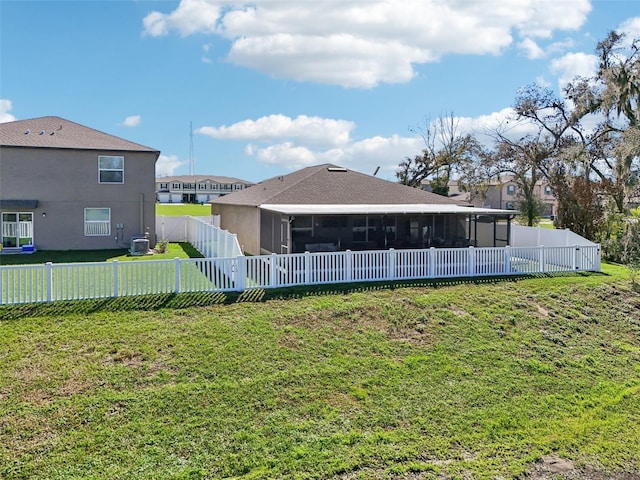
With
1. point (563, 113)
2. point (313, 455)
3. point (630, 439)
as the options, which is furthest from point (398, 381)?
point (563, 113)

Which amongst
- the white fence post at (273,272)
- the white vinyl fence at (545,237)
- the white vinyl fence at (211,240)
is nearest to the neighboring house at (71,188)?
the white vinyl fence at (211,240)

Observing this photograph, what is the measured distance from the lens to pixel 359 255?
13875 mm

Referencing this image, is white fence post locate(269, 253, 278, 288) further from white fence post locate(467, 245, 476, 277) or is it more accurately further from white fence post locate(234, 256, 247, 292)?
white fence post locate(467, 245, 476, 277)

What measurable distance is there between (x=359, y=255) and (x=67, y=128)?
668 inches

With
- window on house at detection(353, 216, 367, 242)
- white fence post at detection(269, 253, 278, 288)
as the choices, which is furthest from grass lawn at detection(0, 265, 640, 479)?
window on house at detection(353, 216, 367, 242)

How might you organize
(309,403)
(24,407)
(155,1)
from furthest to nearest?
(155,1) < (309,403) < (24,407)

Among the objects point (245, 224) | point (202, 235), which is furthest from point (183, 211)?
point (245, 224)

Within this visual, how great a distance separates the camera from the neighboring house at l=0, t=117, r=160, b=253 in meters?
20.4

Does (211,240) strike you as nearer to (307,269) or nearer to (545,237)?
(307,269)

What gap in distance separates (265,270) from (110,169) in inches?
505

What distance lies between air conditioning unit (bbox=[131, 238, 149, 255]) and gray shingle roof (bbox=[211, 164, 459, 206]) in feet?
14.4

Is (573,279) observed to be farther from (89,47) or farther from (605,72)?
(89,47)

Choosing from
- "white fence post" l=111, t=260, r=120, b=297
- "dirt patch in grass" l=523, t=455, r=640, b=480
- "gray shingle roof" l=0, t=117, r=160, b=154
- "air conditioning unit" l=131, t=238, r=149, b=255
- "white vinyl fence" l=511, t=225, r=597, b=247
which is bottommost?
"dirt patch in grass" l=523, t=455, r=640, b=480

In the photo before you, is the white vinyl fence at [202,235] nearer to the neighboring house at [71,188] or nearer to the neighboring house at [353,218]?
the neighboring house at [353,218]
